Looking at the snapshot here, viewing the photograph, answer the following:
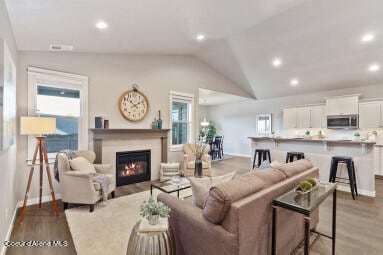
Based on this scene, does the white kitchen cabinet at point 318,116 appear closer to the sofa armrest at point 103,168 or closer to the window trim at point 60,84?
the sofa armrest at point 103,168

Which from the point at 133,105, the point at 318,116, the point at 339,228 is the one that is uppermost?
the point at 133,105

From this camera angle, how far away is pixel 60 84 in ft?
12.0

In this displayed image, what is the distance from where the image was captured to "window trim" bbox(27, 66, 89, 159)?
3.30 metres

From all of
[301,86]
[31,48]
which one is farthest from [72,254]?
[301,86]

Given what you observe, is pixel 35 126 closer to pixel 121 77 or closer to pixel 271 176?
pixel 121 77

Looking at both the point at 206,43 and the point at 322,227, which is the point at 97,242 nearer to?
A: the point at 322,227

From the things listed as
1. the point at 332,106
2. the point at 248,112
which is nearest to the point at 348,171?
the point at 332,106

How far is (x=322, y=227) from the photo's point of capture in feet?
8.43

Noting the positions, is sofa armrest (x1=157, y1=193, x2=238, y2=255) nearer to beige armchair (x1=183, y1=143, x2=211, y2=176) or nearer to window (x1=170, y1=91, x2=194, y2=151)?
beige armchair (x1=183, y1=143, x2=211, y2=176)

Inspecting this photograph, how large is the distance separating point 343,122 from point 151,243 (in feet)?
22.5

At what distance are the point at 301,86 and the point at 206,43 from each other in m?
3.96

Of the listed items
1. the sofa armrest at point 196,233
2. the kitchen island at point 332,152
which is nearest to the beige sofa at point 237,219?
the sofa armrest at point 196,233

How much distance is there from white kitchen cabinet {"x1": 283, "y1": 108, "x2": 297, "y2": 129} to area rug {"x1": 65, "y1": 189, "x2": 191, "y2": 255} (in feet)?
20.2

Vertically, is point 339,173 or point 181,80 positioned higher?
point 181,80
